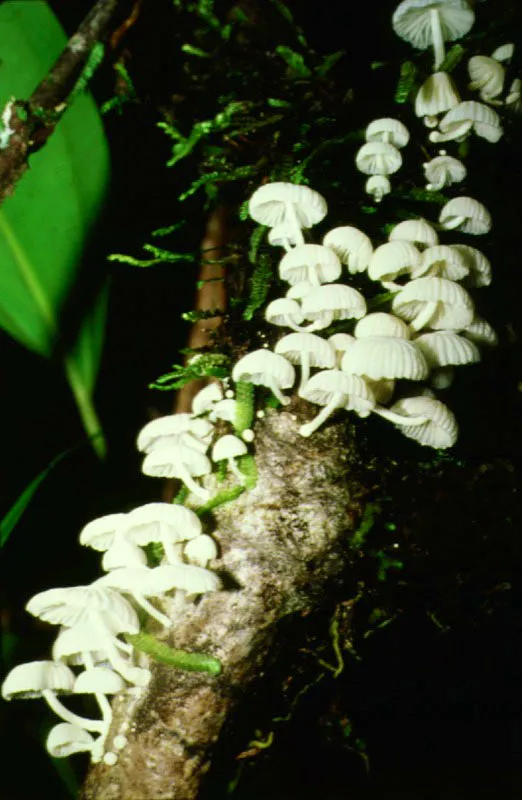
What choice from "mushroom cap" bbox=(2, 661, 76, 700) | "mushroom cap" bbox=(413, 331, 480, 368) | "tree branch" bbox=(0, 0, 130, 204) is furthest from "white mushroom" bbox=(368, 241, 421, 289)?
"mushroom cap" bbox=(2, 661, 76, 700)

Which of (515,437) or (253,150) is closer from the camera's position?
(515,437)

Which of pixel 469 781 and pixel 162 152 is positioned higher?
pixel 162 152

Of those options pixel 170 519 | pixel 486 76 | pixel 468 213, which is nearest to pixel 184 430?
pixel 170 519

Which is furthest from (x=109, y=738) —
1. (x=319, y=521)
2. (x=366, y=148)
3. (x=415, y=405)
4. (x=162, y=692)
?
(x=366, y=148)

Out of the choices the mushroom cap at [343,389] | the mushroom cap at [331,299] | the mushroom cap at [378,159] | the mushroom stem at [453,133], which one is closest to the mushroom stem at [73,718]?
the mushroom cap at [343,389]

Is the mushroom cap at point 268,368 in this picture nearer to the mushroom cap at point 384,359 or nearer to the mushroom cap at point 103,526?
the mushroom cap at point 384,359

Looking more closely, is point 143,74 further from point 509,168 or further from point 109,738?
point 109,738

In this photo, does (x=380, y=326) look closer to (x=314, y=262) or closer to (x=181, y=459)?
(x=314, y=262)
